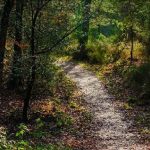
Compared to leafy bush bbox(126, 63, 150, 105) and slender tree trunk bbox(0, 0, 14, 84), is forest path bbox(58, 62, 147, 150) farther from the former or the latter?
slender tree trunk bbox(0, 0, 14, 84)

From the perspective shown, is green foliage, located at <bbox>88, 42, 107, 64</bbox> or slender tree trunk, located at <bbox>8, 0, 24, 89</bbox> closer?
slender tree trunk, located at <bbox>8, 0, 24, 89</bbox>

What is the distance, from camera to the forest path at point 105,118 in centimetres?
1441

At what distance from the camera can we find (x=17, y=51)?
60.6ft

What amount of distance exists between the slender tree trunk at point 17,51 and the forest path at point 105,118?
3.35 m

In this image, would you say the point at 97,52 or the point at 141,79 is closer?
the point at 141,79

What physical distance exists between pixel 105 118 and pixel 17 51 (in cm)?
447

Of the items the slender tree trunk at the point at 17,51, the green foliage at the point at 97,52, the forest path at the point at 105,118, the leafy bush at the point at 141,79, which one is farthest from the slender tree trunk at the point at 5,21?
the green foliage at the point at 97,52

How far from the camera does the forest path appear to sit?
567 inches

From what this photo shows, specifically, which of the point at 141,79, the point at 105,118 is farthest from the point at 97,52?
the point at 105,118

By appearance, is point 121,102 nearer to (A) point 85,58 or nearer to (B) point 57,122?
(B) point 57,122

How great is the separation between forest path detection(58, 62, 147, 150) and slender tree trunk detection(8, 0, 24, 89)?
11.0ft

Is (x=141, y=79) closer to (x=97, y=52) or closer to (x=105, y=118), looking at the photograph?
(x=105, y=118)

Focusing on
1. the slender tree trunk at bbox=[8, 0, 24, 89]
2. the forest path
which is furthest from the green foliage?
the slender tree trunk at bbox=[8, 0, 24, 89]

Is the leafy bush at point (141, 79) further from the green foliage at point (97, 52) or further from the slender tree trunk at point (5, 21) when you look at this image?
the slender tree trunk at point (5, 21)
